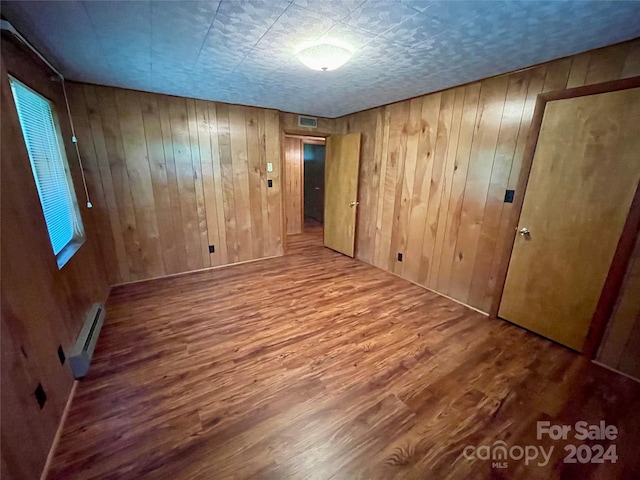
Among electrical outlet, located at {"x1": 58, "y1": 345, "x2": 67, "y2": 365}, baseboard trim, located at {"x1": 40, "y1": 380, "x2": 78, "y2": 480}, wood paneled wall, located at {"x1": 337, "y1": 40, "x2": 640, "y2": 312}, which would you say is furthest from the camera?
wood paneled wall, located at {"x1": 337, "y1": 40, "x2": 640, "y2": 312}

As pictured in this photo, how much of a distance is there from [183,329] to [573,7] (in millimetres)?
3382

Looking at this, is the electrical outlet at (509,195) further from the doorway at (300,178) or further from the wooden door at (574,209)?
the doorway at (300,178)

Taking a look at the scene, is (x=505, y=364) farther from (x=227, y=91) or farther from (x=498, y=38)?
(x=227, y=91)

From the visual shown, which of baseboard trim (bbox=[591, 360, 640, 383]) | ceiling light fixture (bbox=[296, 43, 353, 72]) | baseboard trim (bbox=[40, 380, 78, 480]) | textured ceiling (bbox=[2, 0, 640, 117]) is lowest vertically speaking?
baseboard trim (bbox=[40, 380, 78, 480])

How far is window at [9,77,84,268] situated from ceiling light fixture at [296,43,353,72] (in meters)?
1.84

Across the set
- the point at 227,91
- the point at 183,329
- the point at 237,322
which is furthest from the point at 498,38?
the point at 183,329

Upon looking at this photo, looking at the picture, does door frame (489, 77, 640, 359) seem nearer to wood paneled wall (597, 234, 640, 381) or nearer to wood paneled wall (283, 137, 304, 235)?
wood paneled wall (597, 234, 640, 381)

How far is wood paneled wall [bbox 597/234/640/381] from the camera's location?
1.79 metres

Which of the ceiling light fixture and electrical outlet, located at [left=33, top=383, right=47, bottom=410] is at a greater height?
the ceiling light fixture

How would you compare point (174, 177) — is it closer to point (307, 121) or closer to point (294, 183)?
point (307, 121)

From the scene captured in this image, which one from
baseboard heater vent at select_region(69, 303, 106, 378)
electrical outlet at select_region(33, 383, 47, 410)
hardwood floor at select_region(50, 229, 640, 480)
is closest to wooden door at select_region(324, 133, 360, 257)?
hardwood floor at select_region(50, 229, 640, 480)

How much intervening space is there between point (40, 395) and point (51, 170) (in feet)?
5.79

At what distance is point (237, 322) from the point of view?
7.95 feet

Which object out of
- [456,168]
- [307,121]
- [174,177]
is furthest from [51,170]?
[456,168]
